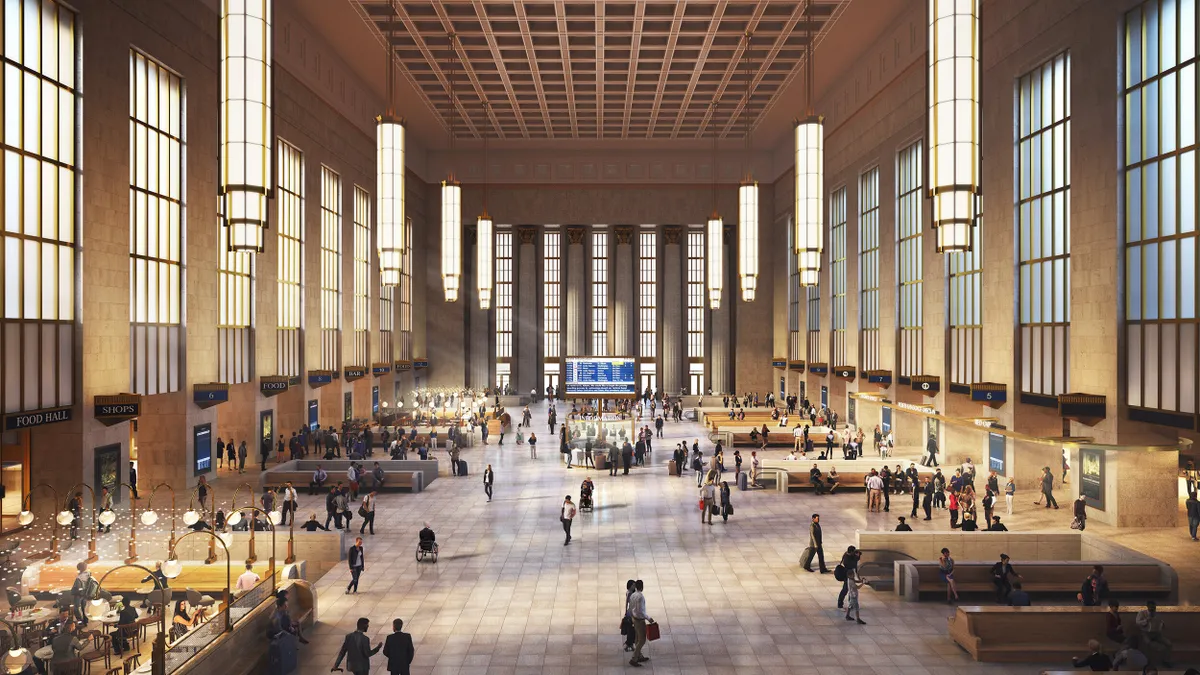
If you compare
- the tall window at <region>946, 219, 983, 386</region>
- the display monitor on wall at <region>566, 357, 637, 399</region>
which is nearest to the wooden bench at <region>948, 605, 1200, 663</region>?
the tall window at <region>946, 219, 983, 386</region>

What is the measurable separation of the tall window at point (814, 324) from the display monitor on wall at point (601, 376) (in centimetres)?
1633

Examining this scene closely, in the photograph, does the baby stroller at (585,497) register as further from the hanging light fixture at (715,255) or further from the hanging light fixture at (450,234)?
the hanging light fixture at (715,255)

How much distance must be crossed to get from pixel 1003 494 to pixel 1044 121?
999cm

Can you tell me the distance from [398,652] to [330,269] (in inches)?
1164

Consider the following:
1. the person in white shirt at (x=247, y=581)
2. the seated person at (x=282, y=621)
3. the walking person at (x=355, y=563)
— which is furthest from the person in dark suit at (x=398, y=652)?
the walking person at (x=355, y=563)

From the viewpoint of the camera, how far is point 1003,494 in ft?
78.3

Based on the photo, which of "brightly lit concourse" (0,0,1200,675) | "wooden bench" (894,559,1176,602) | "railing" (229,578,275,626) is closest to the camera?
"railing" (229,578,275,626)

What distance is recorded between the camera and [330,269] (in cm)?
3722

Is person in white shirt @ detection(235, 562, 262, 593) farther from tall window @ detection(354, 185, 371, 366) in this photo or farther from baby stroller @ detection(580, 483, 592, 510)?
tall window @ detection(354, 185, 371, 366)

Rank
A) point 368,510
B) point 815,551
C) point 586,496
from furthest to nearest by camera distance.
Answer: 1. point 586,496
2. point 368,510
3. point 815,551

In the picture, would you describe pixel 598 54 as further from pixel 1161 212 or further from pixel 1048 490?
pixel 1048 490

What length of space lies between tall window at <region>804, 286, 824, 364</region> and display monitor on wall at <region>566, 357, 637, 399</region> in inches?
643

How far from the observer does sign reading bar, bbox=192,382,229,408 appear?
25078mm

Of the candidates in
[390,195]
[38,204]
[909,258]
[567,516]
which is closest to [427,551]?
[567,516]
